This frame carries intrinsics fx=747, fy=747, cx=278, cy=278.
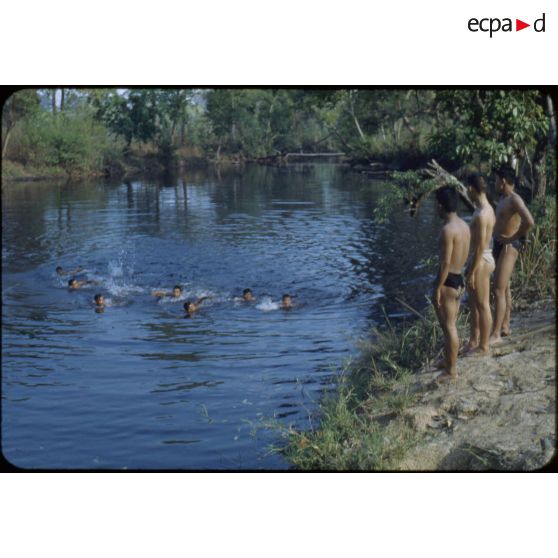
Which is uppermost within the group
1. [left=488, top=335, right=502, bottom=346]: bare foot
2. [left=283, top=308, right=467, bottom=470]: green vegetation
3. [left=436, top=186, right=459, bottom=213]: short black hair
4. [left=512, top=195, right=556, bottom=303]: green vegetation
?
[left=436, top=186, right=459, bottom=213]: short black hair

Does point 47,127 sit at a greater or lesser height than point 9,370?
greater

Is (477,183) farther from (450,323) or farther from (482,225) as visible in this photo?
(450,323)

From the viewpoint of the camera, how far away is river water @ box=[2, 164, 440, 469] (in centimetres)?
840

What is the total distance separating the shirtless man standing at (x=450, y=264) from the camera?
752 centimetres

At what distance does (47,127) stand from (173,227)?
18091 mm

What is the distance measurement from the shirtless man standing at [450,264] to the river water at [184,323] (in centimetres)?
181

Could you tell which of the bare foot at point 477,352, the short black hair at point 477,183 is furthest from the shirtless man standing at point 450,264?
the bare foot at point 477,352

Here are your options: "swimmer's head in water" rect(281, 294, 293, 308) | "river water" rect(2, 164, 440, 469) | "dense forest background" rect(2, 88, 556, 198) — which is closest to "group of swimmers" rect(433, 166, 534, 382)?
"river water" rect(2, 164, 440, 469)

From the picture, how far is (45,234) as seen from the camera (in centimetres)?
2575

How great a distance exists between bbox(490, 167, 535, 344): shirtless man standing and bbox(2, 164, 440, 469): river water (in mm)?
2469

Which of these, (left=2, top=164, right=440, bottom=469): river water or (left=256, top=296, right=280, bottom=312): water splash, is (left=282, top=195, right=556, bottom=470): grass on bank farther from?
(left=256, top=296, right=280, bottom=312): water splash

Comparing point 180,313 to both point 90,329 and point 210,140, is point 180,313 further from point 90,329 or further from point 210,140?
point 210,140

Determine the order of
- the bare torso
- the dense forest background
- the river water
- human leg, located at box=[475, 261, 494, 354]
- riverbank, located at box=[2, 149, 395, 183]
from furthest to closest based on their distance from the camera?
1. riverbank, located at box=[2, 149, 395, 183]
2. the dense forest background
3. the river water
4. the bare torso
5. human leg, located at box=[475, 261, 494, 354]

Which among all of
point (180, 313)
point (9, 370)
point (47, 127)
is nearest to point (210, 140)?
point (47, 127)
